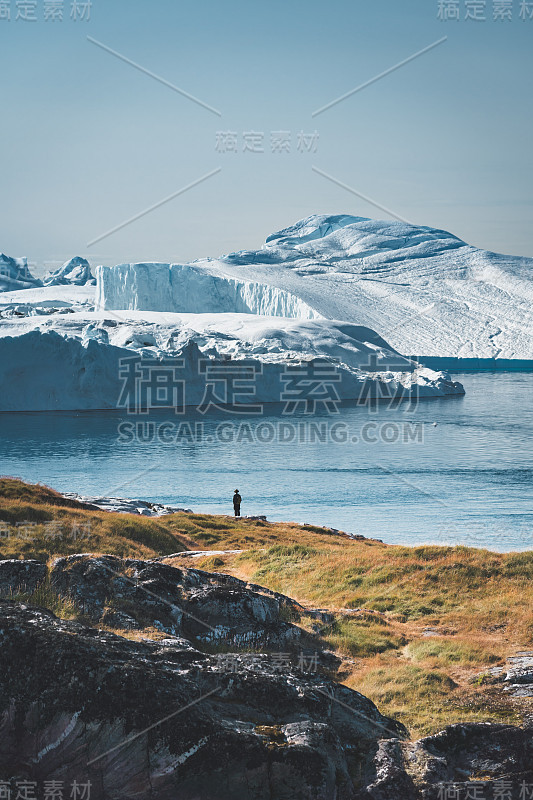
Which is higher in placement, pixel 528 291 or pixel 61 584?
pixel 528 291

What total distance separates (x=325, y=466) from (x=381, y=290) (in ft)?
262

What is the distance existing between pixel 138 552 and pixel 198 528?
610 cm

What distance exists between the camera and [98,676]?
3.88 meters

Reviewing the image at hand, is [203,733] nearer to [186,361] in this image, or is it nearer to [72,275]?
[186,361]

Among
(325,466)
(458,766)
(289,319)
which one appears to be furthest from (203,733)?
(289,319)

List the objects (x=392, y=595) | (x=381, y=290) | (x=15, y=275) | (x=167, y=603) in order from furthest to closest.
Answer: (x=15, y=275) < (x=381, y=290) < (x=392, y=595) < (x=167, y=603)

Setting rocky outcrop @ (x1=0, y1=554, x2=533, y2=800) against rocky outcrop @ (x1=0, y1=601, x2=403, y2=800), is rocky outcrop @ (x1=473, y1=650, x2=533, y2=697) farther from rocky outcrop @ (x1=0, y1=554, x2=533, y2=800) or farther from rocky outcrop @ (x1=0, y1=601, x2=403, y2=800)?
rocky outcrop @ (x1=0, y1=601, x2=403, y2=800)

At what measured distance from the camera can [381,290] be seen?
359ft

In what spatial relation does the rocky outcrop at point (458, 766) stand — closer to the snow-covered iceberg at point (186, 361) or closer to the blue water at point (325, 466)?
the blue water at point (325, 466)

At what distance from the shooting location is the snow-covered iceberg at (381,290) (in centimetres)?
8831

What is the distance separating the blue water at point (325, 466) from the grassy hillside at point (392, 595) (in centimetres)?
832

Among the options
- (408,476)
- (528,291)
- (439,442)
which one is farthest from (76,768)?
(528,291)

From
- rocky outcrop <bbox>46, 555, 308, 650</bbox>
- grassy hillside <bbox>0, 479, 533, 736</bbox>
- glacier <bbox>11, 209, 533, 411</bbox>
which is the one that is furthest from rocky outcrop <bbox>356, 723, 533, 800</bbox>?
glacier <bbox>11, 209, 533, 411</bbox>

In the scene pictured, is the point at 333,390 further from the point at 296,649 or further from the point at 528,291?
the point at 528,291
